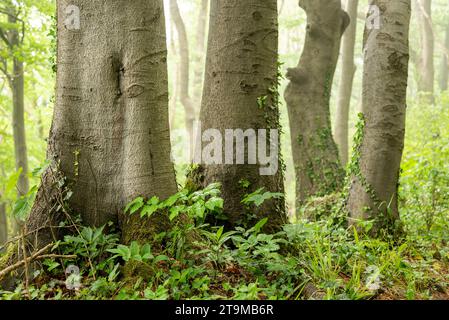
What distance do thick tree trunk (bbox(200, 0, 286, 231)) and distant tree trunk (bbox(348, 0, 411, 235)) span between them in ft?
5.29

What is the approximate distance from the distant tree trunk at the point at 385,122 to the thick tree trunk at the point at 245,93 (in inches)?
63.5

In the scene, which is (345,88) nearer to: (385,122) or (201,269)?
(385,122)

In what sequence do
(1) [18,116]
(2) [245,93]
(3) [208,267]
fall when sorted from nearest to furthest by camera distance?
(3) [208,267], (2) [245,93], (1) [18,116]

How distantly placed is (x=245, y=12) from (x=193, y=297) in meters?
2.77

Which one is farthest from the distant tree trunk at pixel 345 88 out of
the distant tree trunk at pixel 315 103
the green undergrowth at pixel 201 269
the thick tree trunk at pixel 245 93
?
the green undergrowth at pixel 201 269

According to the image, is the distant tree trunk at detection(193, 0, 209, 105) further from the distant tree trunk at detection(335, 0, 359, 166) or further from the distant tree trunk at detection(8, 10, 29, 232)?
the distant tree trunk at detection(8, 10, 29, 232)

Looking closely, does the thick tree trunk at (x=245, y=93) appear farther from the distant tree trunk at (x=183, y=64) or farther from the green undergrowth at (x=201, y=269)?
the distant tree trunk at (x=183, y=64)

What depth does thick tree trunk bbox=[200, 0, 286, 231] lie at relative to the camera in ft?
13.9

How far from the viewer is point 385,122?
17.7 feet

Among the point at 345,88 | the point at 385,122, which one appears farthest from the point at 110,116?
the point at 345,88

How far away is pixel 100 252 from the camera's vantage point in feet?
11.2

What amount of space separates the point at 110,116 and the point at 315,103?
560 centimetres
